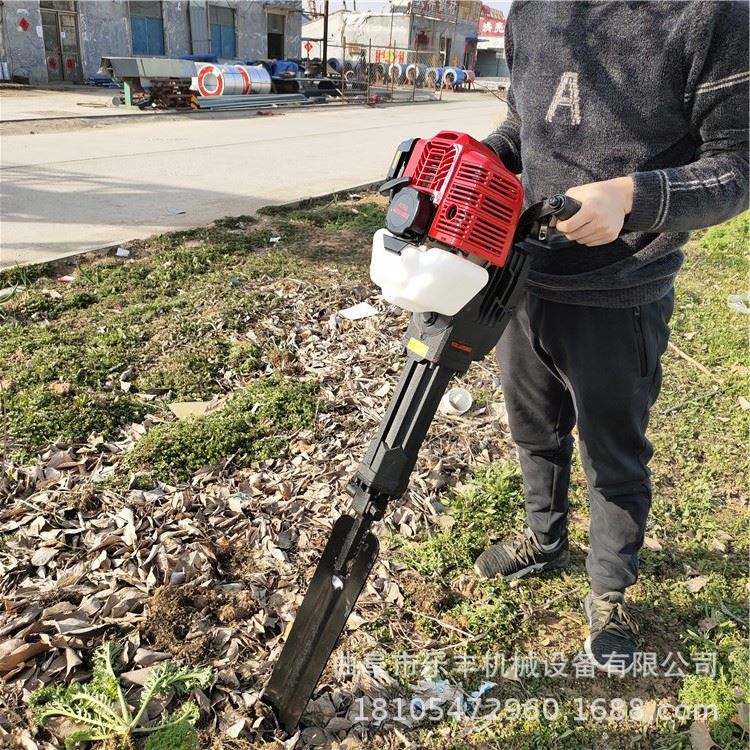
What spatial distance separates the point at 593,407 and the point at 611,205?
0.68m

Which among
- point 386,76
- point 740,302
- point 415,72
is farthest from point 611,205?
point 386,76

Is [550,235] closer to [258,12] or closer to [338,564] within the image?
[338,564]

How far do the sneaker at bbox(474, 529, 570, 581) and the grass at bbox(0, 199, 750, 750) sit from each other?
0.17 feet

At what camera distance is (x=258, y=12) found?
2923 cm

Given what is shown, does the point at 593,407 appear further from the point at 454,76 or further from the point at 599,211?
the point at 454,76

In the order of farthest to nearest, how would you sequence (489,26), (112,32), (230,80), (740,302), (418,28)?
(489,26) → (418,28) → (112,32) → (230,80) → (740,302)

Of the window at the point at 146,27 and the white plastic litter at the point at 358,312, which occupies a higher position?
the window at the point at 146,27

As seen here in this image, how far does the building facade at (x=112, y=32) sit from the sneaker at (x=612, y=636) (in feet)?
83.1

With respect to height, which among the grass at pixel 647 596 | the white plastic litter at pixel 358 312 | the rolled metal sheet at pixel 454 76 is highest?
the rolled metal sheet at pixel 454 76

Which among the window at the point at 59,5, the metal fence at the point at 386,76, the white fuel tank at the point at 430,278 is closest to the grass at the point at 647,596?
the white fuel tank at the point at 430,278

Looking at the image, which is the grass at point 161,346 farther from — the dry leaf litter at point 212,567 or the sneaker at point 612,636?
the sneaker at point 612,636

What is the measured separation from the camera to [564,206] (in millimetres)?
1493

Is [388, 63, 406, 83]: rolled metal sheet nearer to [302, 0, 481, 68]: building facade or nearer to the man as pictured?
[302, 0, 481, 68]: building facade

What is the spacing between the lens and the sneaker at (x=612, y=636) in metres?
2.33
